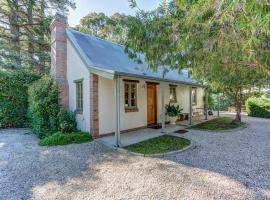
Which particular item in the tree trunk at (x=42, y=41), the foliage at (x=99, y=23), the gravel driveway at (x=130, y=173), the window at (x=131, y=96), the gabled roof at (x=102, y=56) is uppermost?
the foliage at (x=99, y=23)

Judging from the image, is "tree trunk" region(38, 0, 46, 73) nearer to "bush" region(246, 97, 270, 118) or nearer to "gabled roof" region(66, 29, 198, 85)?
"gabled roof" region(66, 29, 198, 85)

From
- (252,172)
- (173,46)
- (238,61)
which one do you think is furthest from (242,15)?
(252,172)

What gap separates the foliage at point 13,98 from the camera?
1134 centimetres

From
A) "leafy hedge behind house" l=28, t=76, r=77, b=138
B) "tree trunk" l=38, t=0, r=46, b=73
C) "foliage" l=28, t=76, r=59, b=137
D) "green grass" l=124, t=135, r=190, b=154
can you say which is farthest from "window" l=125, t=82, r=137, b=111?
"tree trunk" l=38, t=0, r=46, b=73

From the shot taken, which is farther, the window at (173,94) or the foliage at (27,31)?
the foliage at (27,31)

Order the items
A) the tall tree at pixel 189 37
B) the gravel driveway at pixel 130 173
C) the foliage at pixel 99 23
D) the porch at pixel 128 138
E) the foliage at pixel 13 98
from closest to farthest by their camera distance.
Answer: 1. the tall tree at pixel 189 37
2. the gravel driveway at pixel 130 173
3. the porch at pixel 128 138
4. the foliage at pixel 13 98
5. the foliage at pixel 99 23

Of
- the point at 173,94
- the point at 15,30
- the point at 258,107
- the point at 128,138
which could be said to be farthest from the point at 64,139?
the point at 258,107

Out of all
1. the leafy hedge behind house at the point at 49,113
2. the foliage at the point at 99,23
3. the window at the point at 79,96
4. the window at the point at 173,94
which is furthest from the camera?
the foliage at the point at 99,23

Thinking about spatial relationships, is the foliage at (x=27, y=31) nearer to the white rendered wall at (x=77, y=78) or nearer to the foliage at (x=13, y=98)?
the foliage at (x=13, y=98)

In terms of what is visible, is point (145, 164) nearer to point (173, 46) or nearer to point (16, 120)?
point (173, 46)

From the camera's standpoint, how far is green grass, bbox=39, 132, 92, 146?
7.64m

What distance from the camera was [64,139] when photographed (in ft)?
25.5

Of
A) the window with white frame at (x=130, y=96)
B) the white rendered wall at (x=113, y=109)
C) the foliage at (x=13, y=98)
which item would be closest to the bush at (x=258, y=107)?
the white rendered wall at (x=113, y=109)

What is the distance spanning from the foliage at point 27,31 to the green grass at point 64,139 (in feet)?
36.1
